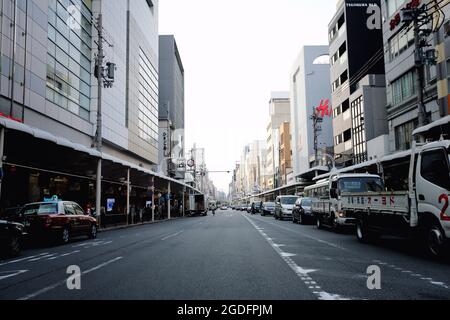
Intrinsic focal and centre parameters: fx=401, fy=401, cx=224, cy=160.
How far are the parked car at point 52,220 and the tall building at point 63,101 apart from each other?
10.1ft

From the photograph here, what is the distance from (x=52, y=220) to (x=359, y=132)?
3802cm

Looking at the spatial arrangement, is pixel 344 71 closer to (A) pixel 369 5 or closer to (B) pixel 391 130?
(A) pixel 369 5

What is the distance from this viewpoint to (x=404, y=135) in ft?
111

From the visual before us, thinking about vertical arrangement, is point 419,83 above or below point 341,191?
above

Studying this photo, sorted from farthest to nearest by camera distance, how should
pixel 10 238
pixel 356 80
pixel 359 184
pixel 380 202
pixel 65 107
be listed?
pixel 356 80 < pixel 65 107 < pixel 359 184 < pixel 380 202 < pixel 10 238

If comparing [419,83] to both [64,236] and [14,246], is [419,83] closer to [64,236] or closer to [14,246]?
[64,236]

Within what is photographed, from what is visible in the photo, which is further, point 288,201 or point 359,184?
point 288,201

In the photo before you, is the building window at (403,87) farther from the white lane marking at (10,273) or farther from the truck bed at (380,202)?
the white lane marking at (10,273)

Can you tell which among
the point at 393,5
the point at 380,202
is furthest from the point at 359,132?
the point at 380,202

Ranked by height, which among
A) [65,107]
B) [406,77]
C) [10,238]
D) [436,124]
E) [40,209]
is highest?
[406,77]

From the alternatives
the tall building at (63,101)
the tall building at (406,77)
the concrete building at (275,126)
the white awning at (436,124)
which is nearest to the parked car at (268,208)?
the tall building at (63,101)

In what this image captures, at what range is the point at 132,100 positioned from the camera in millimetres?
53938

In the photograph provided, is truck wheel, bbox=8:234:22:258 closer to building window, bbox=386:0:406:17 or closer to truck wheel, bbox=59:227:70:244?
truck wheel, bbox=59:227:70:244
